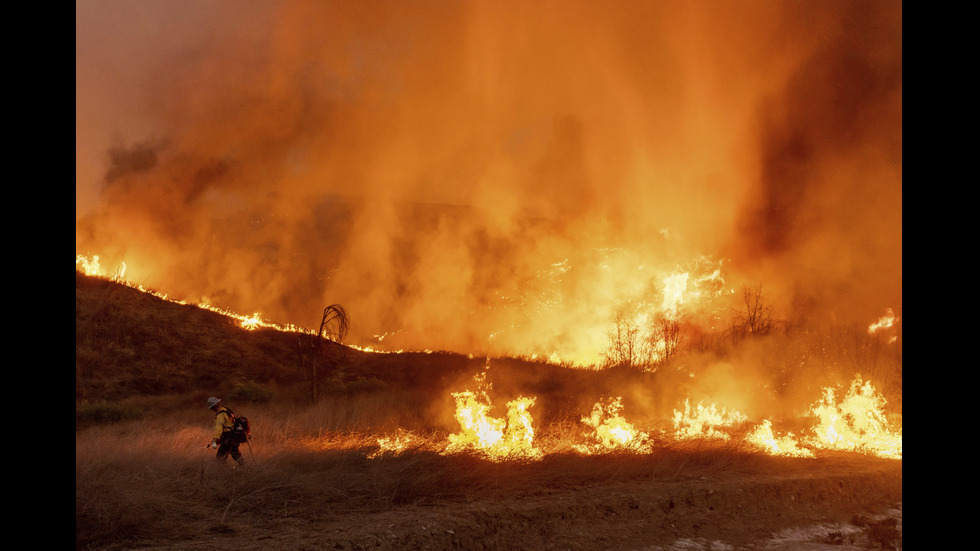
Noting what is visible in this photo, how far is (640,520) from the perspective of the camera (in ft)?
32.1

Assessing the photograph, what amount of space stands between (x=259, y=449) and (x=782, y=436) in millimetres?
13989

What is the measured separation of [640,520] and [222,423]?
8050 mm

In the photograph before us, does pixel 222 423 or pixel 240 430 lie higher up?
pixel 222 423

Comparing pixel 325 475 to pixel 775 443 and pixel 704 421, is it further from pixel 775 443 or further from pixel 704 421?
pixel 704 421

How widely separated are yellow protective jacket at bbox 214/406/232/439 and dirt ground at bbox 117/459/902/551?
3.02 meters

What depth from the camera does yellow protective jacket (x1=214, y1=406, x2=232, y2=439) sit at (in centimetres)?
1129

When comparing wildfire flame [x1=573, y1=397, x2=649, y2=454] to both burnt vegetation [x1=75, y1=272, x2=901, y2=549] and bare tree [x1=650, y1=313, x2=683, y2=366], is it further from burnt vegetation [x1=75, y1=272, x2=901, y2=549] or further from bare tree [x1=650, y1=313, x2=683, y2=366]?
bare tree [x1=650, y1=313, x2=683, y2=366]

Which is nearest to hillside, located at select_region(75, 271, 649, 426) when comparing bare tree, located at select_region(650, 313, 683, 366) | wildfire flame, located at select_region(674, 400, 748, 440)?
wildfire flame, located at select_region(674, 400, 748, 440)

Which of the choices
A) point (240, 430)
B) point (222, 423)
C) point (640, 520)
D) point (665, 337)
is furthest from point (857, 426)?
point (222, 423)

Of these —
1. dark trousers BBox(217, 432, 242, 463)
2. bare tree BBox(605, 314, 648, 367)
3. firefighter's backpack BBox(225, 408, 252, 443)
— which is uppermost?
bare tree BBox(605, 314, 648, 367)

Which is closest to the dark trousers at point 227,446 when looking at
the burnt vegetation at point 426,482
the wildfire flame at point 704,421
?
the burnt vegetation at point 426,482
